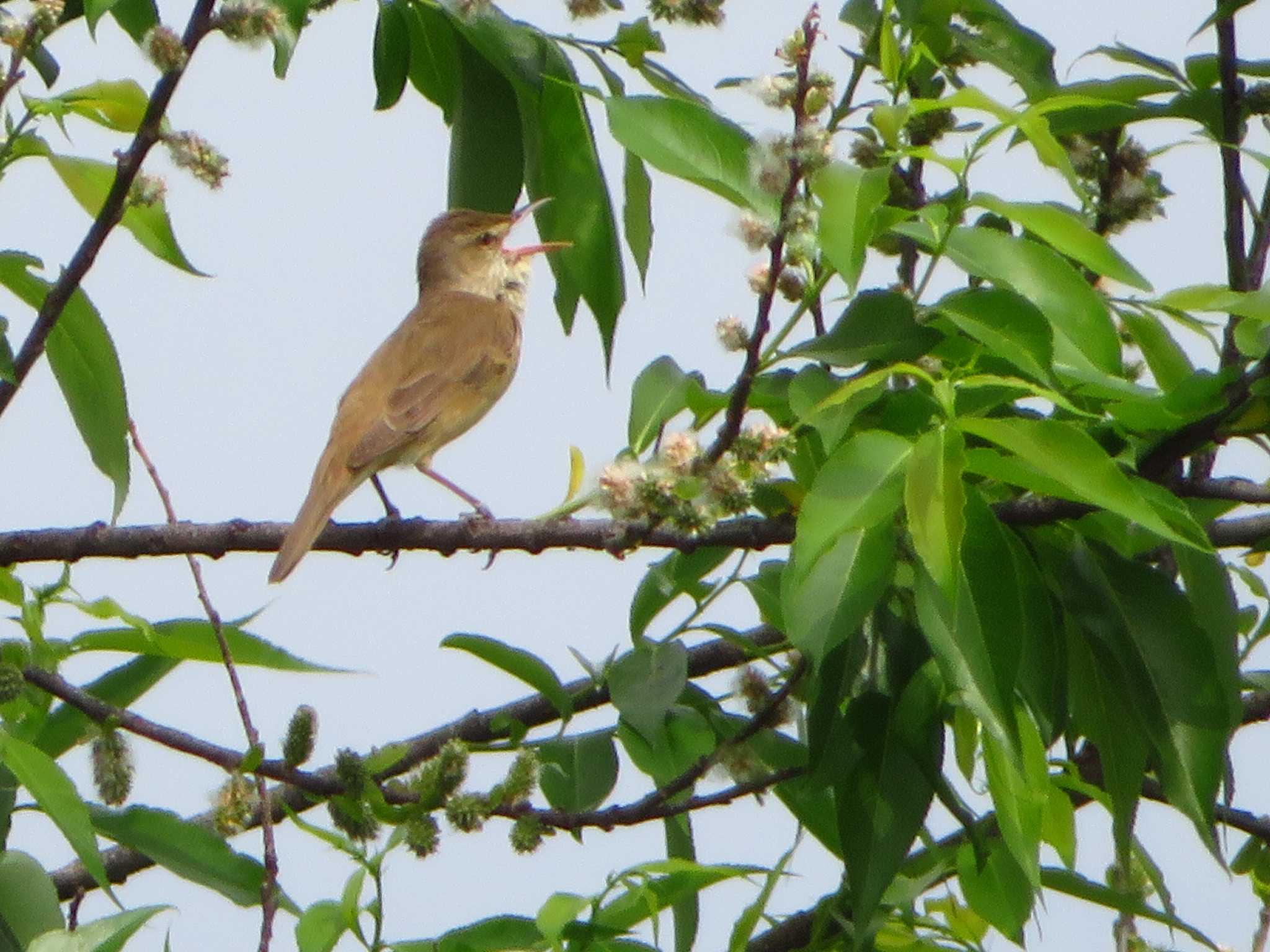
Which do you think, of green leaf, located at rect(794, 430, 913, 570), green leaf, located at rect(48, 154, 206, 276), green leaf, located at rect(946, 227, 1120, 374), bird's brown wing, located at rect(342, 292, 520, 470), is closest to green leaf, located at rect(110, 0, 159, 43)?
green leaf, located at rect(48, 154, 206, 276)

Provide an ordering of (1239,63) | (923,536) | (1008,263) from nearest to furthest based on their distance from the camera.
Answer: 1. (923,536)
2. (1008,263)
3. (1239,63)

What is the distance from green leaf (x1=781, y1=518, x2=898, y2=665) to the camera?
2387 mm

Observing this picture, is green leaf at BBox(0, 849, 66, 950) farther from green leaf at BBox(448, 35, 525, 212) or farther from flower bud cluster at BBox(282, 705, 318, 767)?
green leaf at BBox(448, 35, 525, 212)

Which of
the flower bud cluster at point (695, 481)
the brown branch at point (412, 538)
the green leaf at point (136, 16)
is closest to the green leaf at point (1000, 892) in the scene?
the brown branch at point (412, 538)

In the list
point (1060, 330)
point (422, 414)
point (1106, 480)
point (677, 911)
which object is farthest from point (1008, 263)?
point (422, 414)

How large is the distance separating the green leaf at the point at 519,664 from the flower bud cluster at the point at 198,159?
2.99ft

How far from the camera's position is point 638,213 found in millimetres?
3900

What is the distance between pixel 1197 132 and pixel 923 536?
5.98 ft

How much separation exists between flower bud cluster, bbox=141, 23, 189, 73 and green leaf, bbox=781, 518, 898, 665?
1221 millimetres

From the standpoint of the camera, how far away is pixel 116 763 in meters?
3.27

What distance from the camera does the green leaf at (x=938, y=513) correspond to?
2.23 metres

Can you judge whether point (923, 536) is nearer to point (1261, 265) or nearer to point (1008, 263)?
point (1008, 263)

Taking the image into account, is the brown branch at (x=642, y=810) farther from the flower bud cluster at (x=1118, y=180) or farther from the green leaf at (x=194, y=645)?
the flower bud cluster at (x=1118, y=180)

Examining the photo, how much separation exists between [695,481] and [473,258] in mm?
6277
